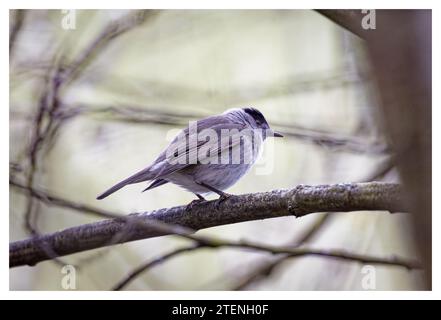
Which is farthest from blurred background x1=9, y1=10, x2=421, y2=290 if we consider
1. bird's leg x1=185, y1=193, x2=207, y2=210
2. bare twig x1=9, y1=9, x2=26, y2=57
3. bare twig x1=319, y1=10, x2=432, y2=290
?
bare twig x1=319, y1=10, x2=432, y2=290

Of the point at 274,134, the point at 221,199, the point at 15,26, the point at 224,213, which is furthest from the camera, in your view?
the point at 274,134

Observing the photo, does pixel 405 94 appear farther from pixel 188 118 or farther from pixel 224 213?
pixel 188 118

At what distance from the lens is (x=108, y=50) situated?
3166mm

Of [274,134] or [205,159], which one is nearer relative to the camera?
[205,159]

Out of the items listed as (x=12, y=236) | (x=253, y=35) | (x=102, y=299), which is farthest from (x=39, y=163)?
(x=253, y=35)

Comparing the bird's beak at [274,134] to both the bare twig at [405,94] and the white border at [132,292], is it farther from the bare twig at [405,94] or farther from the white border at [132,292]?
the bare twig at [405,94]

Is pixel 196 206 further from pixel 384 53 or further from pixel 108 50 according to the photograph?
pixel 384 53

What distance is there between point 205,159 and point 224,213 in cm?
44

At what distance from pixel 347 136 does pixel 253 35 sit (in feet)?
2.63

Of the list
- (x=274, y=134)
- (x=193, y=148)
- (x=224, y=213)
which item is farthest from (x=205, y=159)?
(x=274, y=134)

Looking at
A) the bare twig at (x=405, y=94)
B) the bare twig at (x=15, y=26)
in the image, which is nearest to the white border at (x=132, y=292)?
the bare twig at (x=15, y=26)

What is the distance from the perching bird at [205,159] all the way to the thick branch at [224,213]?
21 cm

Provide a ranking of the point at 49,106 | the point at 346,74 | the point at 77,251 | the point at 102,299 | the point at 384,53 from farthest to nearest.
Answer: the point at 346,74, the point at 102,299, the point at 49,106, the point at 77,251, the point at 384,53

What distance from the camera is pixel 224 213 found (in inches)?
94.5
